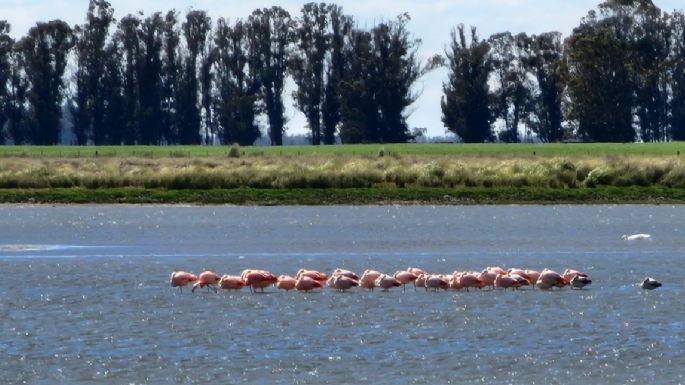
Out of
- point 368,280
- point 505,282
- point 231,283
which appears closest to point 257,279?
point 231,283

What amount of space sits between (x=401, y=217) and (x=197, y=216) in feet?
22.6

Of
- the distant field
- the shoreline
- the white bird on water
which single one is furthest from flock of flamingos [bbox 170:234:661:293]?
the distant field

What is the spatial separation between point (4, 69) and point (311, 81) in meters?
20.9

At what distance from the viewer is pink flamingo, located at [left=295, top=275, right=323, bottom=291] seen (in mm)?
27078

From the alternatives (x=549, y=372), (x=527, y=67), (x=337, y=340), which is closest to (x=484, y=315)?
(x=337, y=340)

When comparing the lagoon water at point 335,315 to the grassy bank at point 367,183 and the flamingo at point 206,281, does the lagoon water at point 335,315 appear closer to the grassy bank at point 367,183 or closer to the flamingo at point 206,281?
A: the flamingo at point 206,281

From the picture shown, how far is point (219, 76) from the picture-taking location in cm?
10888

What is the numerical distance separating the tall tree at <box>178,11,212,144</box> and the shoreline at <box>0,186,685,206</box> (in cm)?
5219

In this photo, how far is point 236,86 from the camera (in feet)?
353

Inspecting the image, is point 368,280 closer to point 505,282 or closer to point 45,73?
point 505,282

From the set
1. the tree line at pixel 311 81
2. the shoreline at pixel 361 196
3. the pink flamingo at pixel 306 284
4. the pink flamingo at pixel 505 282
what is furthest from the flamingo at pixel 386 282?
the tree line at pixel 311 81

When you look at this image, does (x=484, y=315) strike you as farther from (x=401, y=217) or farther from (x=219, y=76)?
(x=219, y=76)

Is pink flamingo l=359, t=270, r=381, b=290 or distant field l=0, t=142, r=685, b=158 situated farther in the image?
distant field l=0, t=142, r=685, b=158

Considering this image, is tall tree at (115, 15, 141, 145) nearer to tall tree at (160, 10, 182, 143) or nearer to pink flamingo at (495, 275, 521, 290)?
tall tree at (160, 10, 182, 143)
